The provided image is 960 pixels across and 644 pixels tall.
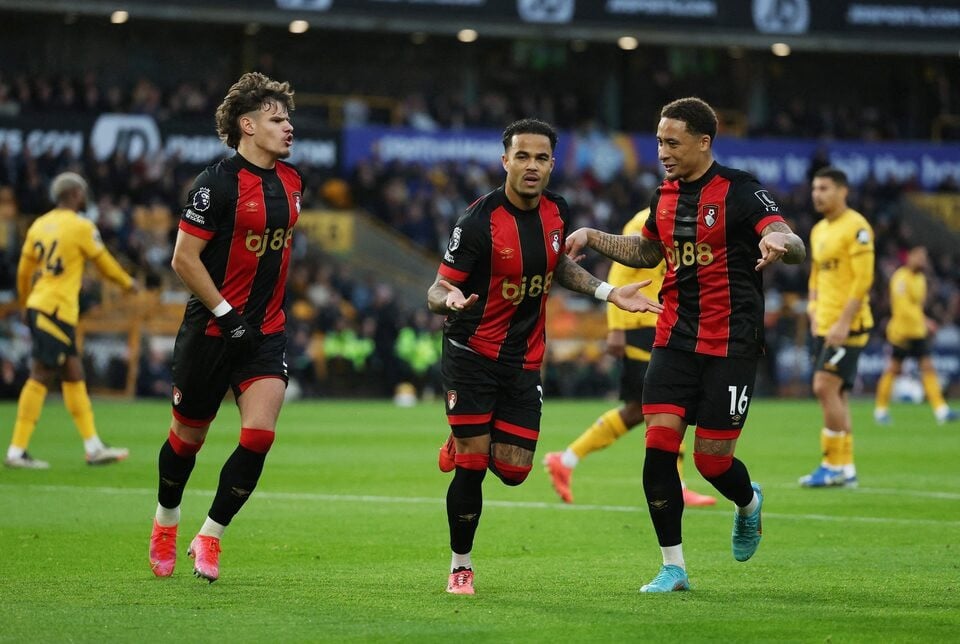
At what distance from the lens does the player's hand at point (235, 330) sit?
7637mm

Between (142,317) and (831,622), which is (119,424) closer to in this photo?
(142,317)

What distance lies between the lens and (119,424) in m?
19.8

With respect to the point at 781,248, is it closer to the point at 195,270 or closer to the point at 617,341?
the point at 195,270

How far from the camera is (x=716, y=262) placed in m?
7.81

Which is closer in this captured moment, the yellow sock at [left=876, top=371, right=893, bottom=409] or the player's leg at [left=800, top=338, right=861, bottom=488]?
the player's leg at [left=800, top=338, right=861, bottom=488]

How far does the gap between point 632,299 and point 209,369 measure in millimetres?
2160

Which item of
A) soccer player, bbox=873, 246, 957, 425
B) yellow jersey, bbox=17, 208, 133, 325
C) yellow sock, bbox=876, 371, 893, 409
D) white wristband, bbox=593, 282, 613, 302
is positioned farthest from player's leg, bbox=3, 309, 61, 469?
soccer player, bbox=873, 246, 957, 425

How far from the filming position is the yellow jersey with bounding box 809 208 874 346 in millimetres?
12922

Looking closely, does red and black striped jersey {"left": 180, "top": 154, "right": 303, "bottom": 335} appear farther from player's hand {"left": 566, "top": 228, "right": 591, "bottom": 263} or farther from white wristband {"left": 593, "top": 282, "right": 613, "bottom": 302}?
white wristband {"left": 593, "top": 282, "right": 613, "bottom": 302}

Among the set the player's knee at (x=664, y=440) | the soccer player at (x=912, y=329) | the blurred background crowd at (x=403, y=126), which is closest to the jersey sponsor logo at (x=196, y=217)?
the player's knee at (x=664, y=440)

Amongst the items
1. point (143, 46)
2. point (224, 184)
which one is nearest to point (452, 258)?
Result: point (224, 184)

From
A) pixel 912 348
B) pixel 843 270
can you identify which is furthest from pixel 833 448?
pixel 912 348

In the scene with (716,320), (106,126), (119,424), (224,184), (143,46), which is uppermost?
(143,46)

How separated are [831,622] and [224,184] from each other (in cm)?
358
